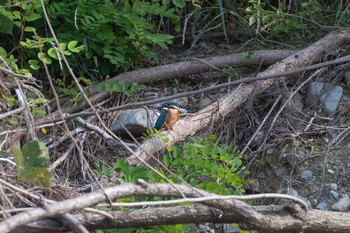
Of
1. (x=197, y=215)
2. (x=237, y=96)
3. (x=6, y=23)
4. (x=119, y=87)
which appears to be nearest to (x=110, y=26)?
(x=119, y=87)

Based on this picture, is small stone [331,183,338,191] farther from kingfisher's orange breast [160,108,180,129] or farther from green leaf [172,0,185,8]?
green leaf [172,0,185,8]

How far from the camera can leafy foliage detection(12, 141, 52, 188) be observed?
2643 mm

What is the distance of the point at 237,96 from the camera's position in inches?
195

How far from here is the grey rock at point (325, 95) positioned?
510cm

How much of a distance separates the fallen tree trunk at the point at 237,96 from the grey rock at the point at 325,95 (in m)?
0.17

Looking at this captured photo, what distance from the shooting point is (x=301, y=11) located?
579cm

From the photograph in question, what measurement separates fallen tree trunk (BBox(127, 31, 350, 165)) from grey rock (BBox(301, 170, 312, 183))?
60cm

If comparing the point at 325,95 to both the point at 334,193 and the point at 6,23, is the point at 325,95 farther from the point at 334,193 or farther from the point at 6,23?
the point at 6,23

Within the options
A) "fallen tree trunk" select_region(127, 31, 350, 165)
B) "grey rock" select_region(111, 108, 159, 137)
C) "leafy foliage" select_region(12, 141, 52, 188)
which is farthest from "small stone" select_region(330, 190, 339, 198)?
"leafy foliage" select_region(12, 141, 52, 188)

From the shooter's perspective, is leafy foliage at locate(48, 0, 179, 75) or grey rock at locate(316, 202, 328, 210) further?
leafy foliage at locate(48, 0, 179, 75)

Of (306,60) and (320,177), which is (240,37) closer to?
(306,60)

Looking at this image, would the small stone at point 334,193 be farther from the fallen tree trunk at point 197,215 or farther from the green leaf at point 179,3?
the green leaf at point 179,3

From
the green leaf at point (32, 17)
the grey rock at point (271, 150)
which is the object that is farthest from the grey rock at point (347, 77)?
the green leaf at point (32, 17)

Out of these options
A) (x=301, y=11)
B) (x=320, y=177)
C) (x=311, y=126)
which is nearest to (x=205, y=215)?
(x=320, y=177)
